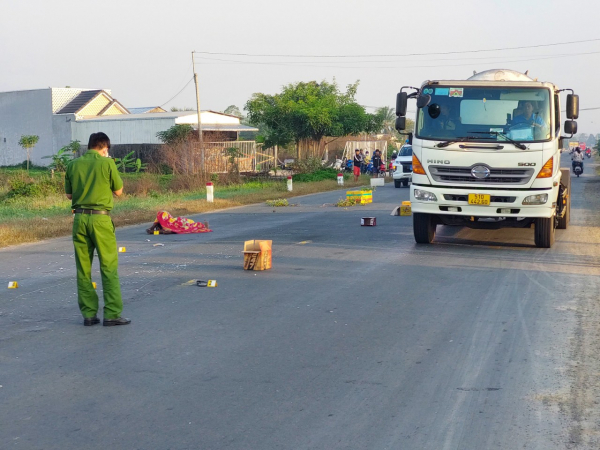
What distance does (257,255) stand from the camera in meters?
11.2

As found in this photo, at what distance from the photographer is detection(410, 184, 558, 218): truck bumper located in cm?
1270

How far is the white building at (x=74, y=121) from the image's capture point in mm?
51469

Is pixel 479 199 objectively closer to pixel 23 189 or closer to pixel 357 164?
pixel 23 189

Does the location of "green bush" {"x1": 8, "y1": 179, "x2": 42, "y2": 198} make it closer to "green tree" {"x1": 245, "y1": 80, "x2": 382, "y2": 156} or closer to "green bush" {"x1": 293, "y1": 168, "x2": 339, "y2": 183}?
"green bush" {"x1": 293, "y1": 168, "x2": 339, "y2": 183}

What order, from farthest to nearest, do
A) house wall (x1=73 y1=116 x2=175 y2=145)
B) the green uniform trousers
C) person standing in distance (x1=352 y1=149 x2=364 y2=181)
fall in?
house wall (x1=73 y1=116 x2=175 y2=145), person standing in distance (x1=352 y1=149 x2=364 y2=181), the green uniform trousers

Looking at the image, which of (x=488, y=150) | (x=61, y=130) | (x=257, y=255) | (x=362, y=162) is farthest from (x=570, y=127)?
(x=61, y=130)

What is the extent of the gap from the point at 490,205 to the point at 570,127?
2.17 meters

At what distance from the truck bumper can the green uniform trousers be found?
6843 millimetres

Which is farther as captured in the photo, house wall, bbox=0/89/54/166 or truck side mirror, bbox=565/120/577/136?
house wall, bbox=0/89/54/166

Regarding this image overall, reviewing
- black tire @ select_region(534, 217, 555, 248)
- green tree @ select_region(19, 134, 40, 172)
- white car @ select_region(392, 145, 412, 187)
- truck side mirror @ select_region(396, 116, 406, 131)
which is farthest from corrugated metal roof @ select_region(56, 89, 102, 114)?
black tire @ select_region(534, 217, 555, 248)

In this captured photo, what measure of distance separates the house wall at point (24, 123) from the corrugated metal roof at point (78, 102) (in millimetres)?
1462

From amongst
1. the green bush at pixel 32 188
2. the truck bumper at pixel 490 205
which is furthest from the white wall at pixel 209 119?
the truck bumper at pixel 490 205

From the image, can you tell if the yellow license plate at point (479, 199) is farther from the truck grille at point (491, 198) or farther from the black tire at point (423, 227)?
the black tire at point (423, 227)

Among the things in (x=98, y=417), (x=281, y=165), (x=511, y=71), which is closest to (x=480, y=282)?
(x=511, y=71)
